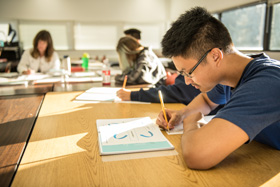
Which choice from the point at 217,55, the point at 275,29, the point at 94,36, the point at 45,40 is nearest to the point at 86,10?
the point at 94,36

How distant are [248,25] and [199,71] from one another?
396 cm

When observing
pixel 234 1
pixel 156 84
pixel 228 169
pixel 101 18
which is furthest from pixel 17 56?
pixel 228 169

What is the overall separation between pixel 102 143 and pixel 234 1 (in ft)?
14.2

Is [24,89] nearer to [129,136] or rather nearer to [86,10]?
[129,136]

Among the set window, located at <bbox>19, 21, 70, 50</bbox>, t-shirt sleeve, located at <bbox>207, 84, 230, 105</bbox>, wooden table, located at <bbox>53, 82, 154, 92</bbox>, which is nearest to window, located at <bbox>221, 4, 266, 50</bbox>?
wooden table, located at <bbox>53, 82, 154, 92</bbox>

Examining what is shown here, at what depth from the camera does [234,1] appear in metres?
4.31

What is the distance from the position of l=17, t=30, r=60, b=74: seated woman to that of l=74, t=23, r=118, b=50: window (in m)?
2.80

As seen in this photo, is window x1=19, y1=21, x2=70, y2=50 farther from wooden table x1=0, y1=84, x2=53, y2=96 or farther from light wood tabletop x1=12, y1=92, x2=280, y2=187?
light wood tabletop x1=12, y1=92, x2=280, y2=187

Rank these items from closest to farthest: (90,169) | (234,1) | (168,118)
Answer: (90,169) < (168,118) < (234,1)

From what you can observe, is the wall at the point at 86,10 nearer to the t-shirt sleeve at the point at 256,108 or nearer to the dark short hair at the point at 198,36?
the dark short hair at the point at 198,36

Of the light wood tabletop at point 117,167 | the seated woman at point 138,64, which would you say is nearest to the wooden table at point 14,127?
the light wood tabletop at point 117,167

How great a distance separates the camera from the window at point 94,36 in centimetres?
611

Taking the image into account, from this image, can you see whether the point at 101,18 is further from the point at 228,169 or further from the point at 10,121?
the point at 228,169

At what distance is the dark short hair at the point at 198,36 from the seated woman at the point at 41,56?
2.74m
